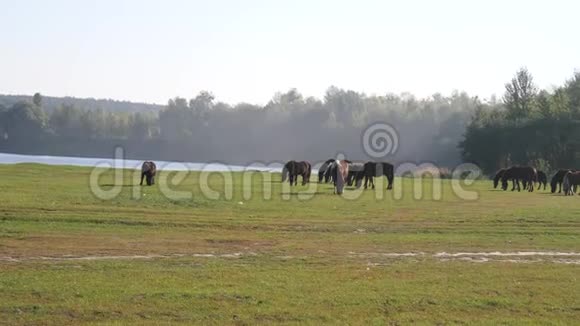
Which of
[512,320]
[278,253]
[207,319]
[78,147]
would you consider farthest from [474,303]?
[78,147]

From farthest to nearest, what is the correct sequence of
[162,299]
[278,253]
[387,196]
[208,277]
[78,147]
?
[78,147], [387,196], [278,253], [208,277], [162,299]

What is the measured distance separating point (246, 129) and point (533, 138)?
6789cm

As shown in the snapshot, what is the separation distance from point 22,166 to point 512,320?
3842cm

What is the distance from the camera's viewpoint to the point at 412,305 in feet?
43.0

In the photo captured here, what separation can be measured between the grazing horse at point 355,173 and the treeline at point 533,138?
4016 cm

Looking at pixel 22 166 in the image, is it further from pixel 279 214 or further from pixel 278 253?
pixel 278 253

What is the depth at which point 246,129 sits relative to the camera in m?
142

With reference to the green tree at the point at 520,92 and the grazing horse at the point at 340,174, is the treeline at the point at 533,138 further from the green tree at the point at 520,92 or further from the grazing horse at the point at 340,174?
the grazing horse at the point at 340,174

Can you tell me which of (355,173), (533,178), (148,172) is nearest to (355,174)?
(355,173)

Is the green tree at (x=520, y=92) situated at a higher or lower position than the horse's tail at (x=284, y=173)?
higher

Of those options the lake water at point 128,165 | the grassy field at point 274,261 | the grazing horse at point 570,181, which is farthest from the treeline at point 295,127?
the grassy field at point 274,261

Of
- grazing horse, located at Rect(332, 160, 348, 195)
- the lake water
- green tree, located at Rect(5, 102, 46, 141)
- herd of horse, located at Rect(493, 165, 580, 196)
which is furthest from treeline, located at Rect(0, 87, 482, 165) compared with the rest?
grazing horse, located at Rect(332, 160, 348, 195)

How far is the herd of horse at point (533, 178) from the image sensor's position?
1810 inches

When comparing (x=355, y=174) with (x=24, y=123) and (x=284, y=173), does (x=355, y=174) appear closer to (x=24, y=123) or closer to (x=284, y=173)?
(x=284, y=173)
